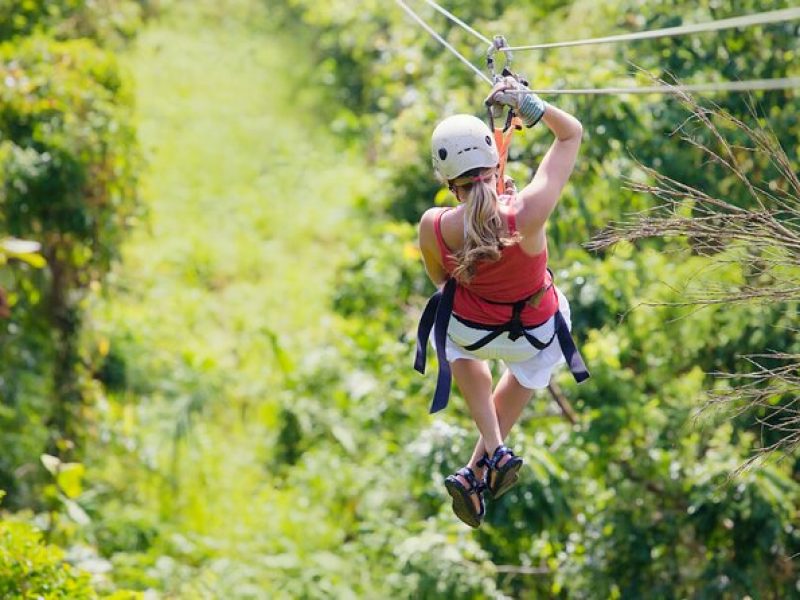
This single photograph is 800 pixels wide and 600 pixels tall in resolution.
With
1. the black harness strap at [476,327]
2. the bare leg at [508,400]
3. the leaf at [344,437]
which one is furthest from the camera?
the leaf at [344,437]

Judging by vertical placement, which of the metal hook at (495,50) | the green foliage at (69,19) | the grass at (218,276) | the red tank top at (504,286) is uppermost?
the metal hook at (495,50)

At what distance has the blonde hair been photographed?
367cm

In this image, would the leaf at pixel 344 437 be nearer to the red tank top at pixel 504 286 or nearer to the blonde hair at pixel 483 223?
the red tank top at pixel 504 286

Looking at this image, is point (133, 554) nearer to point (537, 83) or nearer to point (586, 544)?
point (586, 544)

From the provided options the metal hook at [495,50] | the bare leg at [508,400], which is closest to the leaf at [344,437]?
the bare leg at [508,400]

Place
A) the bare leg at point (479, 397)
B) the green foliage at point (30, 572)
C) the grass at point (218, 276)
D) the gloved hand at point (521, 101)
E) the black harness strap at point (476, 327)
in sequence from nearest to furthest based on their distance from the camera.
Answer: the gloved hand at point (521, 101) < the black harness strap at point (476, 327) < the bare leg at point (479, 397) < the green foliage at point (30, 572) < the grass at point (218, 276)

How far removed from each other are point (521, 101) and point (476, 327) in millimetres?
751

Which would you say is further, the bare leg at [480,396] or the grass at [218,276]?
the grass at [218,276]

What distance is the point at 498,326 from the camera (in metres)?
4.00

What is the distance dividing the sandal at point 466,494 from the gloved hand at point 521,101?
1.13m

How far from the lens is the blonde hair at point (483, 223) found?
3670 mm

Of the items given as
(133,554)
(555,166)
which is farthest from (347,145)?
(555,166)

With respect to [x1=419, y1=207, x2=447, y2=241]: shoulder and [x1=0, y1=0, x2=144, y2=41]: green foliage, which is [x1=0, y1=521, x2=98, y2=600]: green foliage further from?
[x1=0, y1=0, x2=144, y2=41]: green foliage

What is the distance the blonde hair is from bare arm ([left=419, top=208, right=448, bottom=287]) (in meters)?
0.18
